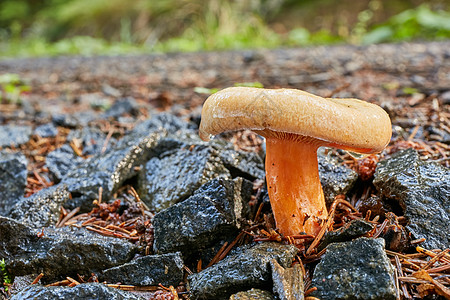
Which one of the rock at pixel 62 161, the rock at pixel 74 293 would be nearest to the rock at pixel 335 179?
the rock at pixel 74 293

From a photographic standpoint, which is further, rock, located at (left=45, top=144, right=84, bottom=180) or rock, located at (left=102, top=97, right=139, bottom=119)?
rock, located at (left=102, top=97, right=139, bottom=119)

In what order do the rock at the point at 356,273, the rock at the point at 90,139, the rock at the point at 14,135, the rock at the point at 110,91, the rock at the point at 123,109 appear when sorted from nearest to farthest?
the rock at the point at 356,273 < the rock at the point at 90,139 < the rock at the point at 14,135 < the rock at the point at 123,109 < the rock at the point at 110,91

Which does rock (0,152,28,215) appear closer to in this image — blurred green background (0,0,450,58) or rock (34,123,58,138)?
rock (34,123,58,138)

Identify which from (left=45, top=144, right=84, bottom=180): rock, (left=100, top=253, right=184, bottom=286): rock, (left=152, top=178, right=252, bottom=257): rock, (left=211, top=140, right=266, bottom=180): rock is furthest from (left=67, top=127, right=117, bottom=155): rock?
(left=100, top=253, right=184, bottom=286): rock

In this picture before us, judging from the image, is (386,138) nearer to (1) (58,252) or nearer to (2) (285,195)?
(2) (285,195)

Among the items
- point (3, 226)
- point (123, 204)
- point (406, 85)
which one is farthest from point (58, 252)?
point (406, 85)

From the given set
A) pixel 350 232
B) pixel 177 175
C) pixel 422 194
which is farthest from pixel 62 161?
pixel 422 194

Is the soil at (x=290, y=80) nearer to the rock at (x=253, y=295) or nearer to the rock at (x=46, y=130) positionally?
the rock at (x=46, y=130)
